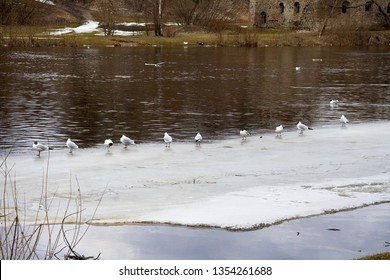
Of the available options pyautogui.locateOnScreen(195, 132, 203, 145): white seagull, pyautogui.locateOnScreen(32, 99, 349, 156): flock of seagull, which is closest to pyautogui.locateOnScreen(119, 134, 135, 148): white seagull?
pyautogui.locateOnScreen(32, 99, 349, 156): flock of seagull

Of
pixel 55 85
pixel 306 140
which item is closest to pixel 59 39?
pixel 55 85

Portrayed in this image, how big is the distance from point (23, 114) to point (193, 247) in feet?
40.7

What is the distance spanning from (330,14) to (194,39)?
16245mm

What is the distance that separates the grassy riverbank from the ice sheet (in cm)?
3777

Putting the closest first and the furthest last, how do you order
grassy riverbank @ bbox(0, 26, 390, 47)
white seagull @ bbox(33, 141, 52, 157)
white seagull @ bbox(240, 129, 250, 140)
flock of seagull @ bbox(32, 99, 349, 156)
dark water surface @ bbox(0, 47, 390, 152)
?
1. white seagull @ bbox(33, 141, 52, 157)
2. flock of seagull @ bbox(32, 99, 349, 156)
3. white seagull @ bbox(240, 129, 250, 140)
4. dark water surface @ bbox(0, 47, 390, 152)
5. grassy riverbank @ bbox(0, 26, 390, 47)

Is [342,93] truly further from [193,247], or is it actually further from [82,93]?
[193,247]

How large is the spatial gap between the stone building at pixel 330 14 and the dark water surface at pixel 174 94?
22.8 m

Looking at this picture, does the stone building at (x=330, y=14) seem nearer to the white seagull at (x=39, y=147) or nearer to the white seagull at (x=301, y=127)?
the white seagull at (x=301, y=127)

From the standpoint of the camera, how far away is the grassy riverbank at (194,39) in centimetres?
5362

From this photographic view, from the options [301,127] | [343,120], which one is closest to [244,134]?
[301,127]

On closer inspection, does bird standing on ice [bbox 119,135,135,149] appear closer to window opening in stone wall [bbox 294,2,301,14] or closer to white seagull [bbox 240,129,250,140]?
white seagull [bbox 240,129,250,140]

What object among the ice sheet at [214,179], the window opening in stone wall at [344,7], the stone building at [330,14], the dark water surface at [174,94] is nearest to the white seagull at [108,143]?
the ice sheet at [214,179]

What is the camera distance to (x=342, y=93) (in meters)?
27.7

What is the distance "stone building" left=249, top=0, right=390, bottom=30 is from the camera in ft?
224
